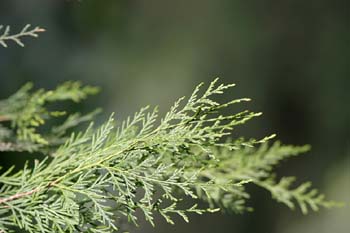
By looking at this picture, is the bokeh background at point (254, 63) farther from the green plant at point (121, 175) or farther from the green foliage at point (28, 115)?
the green plant at point (121, 175)

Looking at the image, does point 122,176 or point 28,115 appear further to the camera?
point 28,115

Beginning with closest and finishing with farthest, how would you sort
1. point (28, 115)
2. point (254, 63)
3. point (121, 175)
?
point (121, 175)
point (28, 115)
point (254, 63)

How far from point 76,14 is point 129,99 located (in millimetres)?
881

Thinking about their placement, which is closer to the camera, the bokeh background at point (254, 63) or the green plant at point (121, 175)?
the green plant at point (121, 175)

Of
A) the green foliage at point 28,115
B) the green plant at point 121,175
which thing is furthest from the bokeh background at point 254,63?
the green plant at point 121,175

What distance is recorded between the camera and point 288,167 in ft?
16.7

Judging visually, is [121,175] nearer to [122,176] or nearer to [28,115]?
[122,176]

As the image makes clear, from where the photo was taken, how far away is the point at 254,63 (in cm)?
529

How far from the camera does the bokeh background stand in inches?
202

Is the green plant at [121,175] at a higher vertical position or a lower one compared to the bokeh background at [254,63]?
lower

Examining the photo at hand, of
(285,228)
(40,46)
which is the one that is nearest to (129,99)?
(40,46)

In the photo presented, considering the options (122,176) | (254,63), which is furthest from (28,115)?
(254,63)

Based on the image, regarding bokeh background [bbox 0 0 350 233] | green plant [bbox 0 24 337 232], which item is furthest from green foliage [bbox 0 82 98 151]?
bokeh background [bbox 0 0 350 233]

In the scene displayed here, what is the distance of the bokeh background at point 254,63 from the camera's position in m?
5.14
